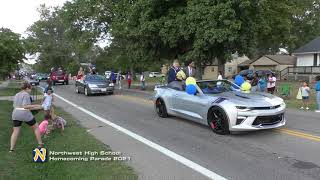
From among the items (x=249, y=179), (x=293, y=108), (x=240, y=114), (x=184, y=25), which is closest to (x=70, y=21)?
(x=184, y=25)

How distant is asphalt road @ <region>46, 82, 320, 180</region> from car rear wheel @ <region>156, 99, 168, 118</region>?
1.27ft

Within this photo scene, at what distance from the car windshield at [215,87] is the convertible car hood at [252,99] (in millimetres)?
630

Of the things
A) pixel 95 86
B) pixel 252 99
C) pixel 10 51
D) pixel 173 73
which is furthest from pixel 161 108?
pixel 10 51

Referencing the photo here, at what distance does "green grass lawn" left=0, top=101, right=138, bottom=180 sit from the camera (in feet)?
19.4

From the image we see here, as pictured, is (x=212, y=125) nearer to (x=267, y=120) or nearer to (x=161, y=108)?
(x=267, y=120)

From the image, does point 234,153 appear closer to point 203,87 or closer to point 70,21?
point 203,87

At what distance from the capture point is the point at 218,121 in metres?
8.80

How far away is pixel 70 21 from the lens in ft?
119

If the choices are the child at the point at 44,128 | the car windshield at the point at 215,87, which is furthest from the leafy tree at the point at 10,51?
the car windshield at the point at 215,87

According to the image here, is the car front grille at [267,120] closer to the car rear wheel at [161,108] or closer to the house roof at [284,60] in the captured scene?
the car rear wheel at [161,108]

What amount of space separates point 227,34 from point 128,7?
28.9 ft

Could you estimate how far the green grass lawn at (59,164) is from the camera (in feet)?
19.4

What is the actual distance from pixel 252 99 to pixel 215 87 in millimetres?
1671

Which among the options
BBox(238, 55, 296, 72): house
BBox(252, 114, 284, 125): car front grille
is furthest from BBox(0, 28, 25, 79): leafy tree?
BBox(238, 55, 296, 72): house
